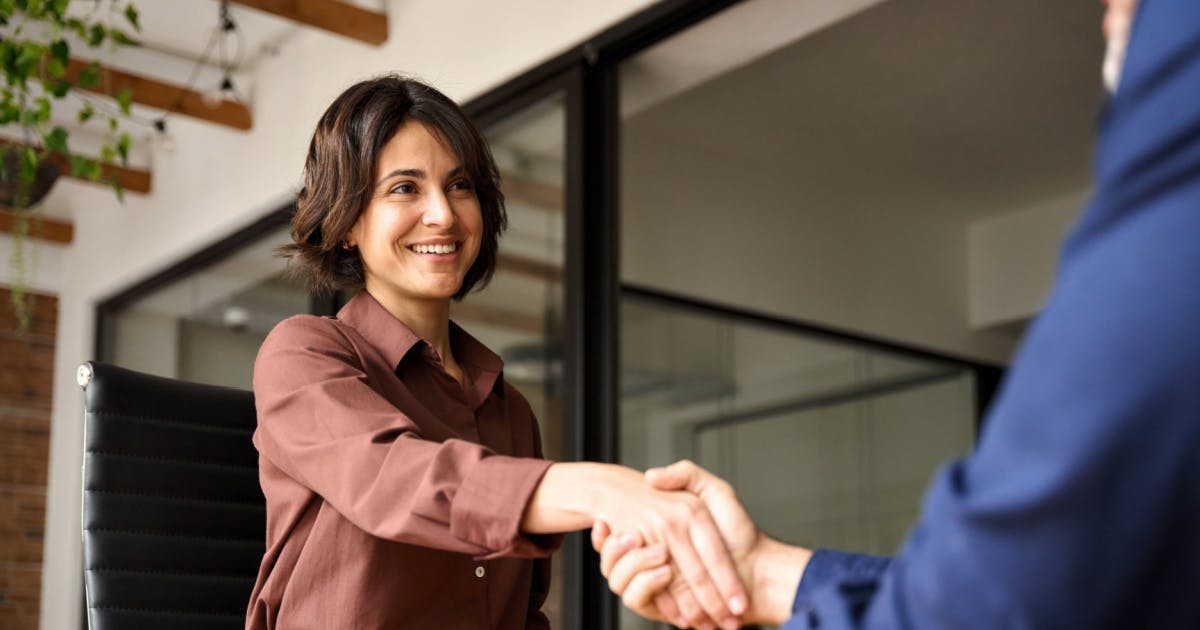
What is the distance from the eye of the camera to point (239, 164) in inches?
210

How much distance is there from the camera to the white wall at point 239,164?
13.3ft

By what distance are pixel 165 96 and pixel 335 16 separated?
0.99m

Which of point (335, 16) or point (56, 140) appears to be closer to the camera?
point (56, 140)

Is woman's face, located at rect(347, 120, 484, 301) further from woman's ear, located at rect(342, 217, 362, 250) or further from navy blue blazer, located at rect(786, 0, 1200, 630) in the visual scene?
navy blue blazer, located at rect(786, 0, 1200, 630)

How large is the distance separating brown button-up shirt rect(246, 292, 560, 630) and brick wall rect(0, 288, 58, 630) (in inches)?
213

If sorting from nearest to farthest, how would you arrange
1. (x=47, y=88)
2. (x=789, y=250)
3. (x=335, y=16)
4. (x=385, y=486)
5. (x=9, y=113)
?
(x=385, y=486), (x=9, y=113), (x=47, y=88), (x=335, y=16), (x=789, y=250)

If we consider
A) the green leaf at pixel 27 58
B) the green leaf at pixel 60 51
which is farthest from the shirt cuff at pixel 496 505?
the green leaf at pixel 60 51

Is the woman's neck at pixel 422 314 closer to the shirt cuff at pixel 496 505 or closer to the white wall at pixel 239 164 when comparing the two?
the shirt cuff at pixel 496 505

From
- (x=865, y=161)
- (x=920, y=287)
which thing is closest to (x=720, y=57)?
(x=865, y=161)

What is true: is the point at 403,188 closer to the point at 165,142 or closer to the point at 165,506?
the point at 165,506

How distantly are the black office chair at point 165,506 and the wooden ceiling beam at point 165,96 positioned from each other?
347cm

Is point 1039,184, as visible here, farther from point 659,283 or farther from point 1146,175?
point 1146,175

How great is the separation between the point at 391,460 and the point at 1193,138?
797 millimetres

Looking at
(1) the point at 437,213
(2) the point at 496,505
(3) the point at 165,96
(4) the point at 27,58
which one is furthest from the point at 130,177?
(2) the point at 496,505
